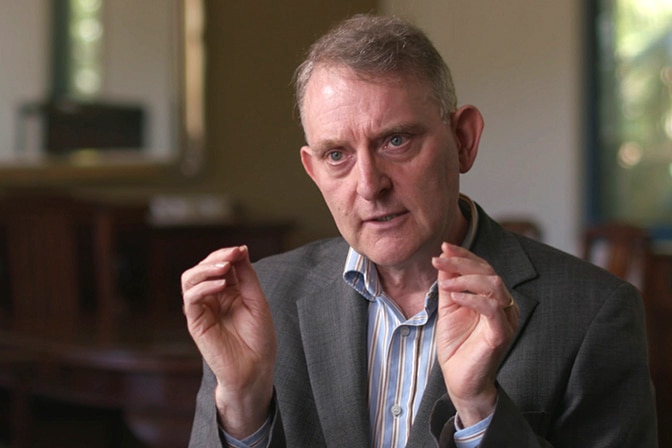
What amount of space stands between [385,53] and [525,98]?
456 centimetres

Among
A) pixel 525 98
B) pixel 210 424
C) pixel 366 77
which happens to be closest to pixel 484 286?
pixel 366 77

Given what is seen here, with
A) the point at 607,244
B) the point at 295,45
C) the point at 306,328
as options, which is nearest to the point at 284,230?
the point at 295,45

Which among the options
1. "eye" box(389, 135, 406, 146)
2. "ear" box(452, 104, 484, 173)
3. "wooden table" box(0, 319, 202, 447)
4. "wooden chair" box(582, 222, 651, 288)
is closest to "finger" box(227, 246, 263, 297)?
"eye" box(389, 135, 406, 146)

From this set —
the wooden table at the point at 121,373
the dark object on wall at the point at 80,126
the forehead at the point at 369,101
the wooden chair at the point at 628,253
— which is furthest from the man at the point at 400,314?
the dark object on wall at the point at 80,126

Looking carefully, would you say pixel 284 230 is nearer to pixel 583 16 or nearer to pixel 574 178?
pixel 574 178

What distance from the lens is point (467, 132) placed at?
156 centimetres

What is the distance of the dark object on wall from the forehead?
4201 mm

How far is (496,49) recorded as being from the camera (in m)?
6.02

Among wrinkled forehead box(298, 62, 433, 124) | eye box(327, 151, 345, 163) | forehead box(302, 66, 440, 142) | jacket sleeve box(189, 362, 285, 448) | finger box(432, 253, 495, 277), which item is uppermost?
wrinkled forehead box(298, 62, 433, 124)

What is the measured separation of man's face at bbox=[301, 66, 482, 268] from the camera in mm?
1416

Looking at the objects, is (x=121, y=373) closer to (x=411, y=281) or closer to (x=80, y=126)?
(x=411, y=281)

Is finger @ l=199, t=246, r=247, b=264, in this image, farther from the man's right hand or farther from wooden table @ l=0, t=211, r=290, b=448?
wooden table @ l=0, t=211, r=290, b=448

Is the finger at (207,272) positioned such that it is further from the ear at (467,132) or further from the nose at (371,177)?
the ear at (467,132)

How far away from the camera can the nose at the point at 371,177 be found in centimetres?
141
